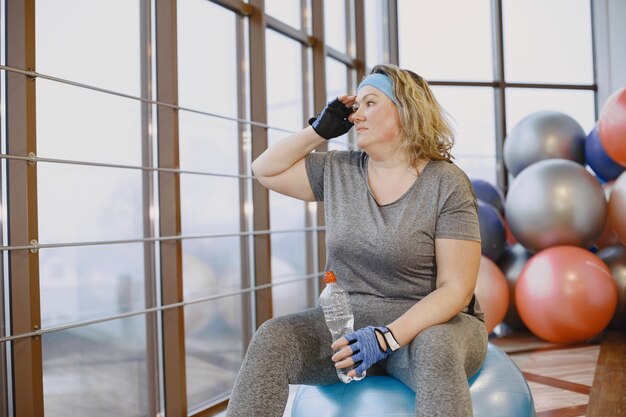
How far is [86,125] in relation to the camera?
2.26 m

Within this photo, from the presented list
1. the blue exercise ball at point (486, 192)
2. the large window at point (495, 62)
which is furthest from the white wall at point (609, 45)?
the blue exercise ball at point (486, 192)

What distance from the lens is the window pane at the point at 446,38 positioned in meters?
4.79

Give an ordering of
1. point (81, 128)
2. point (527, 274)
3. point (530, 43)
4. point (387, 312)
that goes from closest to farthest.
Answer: point (387, 312) → point (81, 128) → point (527, 274) → point (530, 43)

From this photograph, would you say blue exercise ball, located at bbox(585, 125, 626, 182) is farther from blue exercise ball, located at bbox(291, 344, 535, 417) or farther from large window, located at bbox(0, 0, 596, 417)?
blue exercise ball, located at bbox(291, 344, 535, 417)

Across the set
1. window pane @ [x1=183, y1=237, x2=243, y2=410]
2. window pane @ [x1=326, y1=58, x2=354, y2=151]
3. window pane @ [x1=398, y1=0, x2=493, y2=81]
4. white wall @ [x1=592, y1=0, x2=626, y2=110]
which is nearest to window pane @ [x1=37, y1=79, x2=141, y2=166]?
window pane @ [x1=183, y1=237, x2=243, y2=410]

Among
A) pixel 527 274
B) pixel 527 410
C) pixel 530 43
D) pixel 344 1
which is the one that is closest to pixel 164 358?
pixel 527 410

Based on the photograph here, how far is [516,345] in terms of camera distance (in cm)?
363

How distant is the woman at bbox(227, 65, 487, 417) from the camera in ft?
4.20

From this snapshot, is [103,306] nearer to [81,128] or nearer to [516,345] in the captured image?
[81,128]

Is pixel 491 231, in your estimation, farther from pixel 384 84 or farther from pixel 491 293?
pixel 384 84

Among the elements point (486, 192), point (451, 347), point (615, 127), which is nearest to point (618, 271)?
point (615, 127)

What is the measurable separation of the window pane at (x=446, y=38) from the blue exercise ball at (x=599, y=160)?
1295 mm

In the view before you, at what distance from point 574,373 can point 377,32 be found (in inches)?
109

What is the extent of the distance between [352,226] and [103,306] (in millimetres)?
1234
